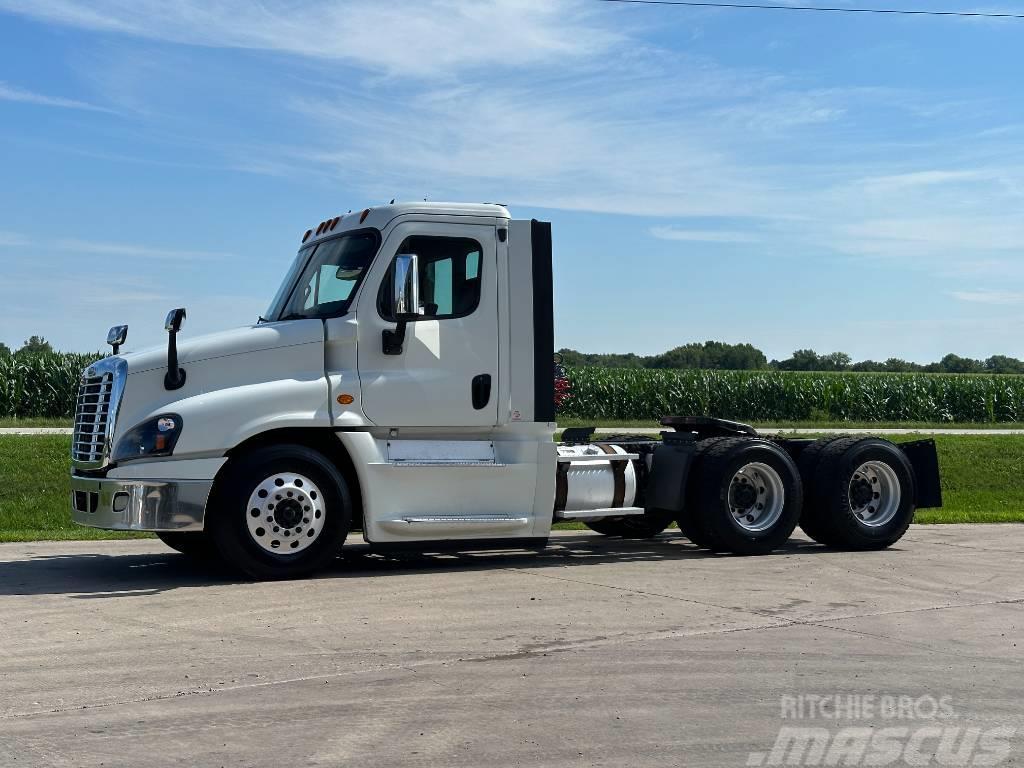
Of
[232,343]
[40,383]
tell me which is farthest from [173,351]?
[40,383]

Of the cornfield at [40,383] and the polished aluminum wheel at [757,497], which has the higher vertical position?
the cornfield at [40,383]

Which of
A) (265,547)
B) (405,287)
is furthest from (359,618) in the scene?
(405,287)

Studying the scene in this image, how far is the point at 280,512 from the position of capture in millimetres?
10453

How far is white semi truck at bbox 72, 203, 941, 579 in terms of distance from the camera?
10.3 metres

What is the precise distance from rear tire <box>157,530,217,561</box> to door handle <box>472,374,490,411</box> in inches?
105

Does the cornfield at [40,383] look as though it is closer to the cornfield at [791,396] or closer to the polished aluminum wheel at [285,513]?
the cornfield at [791,396]

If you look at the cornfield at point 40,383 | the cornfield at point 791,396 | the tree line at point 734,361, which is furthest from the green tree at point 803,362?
the cornfield at point 40,383

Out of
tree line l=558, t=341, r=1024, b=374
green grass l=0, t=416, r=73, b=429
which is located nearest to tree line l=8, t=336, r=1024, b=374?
tree line l=558, t=341, r=1024, b=374

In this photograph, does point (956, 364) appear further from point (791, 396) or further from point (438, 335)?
point (438, 335)

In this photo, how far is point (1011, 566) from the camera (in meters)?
11.9

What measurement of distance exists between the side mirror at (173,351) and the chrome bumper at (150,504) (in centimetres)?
79

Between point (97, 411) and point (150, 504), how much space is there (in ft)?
3.35

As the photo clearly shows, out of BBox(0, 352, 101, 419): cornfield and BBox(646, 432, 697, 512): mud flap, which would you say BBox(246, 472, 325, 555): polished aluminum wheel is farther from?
BBox(0, 352, 101, 419): cornfield

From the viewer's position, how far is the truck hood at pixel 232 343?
34.1 feet
